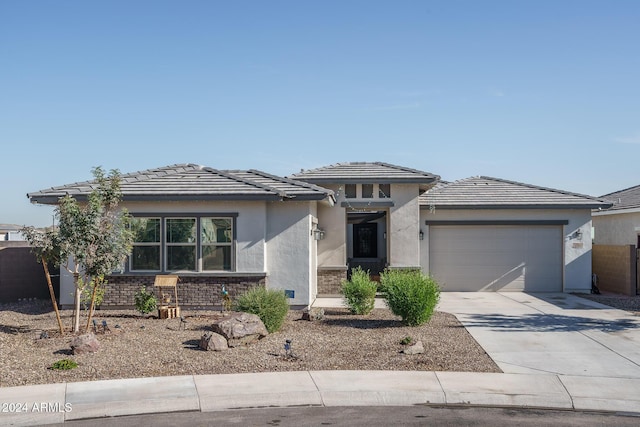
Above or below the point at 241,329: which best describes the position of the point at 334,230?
above

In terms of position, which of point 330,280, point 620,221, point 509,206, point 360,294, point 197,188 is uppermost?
point 197,188

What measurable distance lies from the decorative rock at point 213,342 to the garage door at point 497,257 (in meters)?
12.8

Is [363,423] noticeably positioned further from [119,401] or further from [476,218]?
[476,218]

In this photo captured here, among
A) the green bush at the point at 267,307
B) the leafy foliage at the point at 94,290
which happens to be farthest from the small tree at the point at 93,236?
the green bush at the point at 267,307

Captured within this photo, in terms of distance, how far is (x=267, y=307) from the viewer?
46.6 feet

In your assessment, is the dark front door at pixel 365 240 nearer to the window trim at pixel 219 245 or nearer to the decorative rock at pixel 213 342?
the window trim at pixel 219 245

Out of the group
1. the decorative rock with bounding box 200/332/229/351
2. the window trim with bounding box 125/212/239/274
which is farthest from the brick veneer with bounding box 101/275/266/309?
the decorative rock with bounding box 200/332/229/351

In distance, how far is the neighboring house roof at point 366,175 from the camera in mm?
21922

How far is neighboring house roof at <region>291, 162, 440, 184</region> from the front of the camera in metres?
21.9

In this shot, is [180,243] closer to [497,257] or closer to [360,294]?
[360,294]

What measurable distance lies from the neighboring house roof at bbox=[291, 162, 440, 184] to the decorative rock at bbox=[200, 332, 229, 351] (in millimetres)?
10326

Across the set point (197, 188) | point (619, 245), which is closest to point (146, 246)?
point (197, 188)

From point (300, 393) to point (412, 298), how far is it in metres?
5.68

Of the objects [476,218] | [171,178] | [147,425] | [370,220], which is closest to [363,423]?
[147,425]
